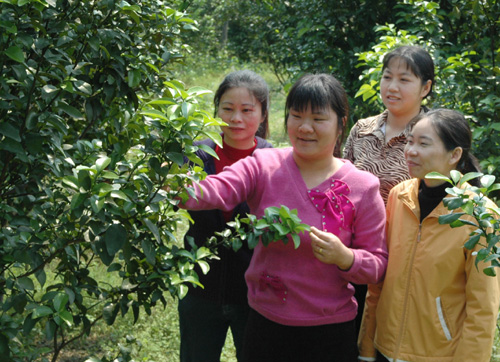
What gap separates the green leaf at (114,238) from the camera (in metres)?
1.71

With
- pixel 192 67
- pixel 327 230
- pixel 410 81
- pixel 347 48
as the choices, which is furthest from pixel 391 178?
pixel 192 67

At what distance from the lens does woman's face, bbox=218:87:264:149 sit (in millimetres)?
2727

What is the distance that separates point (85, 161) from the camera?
6.54ft

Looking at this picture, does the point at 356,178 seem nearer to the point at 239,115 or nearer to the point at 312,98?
the point at 312,98

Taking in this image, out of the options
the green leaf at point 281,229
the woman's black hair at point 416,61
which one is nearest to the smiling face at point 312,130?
the green leaf at point 281,229

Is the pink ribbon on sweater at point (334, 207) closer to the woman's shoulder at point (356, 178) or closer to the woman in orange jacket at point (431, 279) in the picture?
the woman's shoulder at point (356, 178)

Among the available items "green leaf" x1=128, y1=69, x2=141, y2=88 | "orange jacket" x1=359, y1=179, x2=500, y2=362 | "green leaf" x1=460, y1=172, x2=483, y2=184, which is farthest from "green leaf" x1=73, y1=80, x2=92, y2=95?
"orange jacket" x1=359, y1=179, x2=500, y2=362

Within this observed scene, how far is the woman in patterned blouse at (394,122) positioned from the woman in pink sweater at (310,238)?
0.47m

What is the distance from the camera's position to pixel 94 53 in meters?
2.08

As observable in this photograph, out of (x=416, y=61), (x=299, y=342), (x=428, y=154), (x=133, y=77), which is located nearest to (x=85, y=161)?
(x=133, y=77)

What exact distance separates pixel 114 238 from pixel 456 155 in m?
1.38

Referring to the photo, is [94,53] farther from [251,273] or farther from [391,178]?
[391,178]

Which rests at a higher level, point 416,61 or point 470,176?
point 416,61

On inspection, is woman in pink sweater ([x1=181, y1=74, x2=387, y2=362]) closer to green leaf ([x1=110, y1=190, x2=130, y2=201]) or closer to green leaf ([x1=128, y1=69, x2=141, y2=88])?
green leaf ([x1=128, y1=69, x2=141, y2=88])
